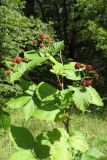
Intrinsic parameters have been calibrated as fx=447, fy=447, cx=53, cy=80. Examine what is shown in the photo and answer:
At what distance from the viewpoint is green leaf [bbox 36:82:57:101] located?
2.27 meters

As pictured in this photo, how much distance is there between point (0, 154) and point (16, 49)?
633cm

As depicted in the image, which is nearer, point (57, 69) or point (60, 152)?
point (60, 152)

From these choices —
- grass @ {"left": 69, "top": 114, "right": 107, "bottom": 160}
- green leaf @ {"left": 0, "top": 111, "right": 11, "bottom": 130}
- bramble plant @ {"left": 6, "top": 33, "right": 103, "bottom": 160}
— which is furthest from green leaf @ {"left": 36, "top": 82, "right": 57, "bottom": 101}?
grass @ {"left": 69, "top": 114, "right": 107, "bottom": 160}

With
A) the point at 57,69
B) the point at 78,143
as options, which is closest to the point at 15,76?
the point at 57,69

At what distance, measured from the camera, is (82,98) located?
219cm

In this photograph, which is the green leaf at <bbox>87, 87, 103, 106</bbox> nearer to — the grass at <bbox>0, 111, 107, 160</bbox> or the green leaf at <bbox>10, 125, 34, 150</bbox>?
the green leaf at <bbox>10, 125, 34, 150</bbox>

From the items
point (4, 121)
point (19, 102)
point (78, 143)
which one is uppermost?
point (19, 102)

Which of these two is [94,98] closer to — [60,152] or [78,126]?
[60,152]

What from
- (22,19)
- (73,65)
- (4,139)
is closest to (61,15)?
(22,19)

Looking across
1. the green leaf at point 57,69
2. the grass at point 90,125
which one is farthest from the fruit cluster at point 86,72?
the grass at point 90,125

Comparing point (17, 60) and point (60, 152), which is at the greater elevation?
point (17, 60)

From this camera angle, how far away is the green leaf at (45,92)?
2273 mm

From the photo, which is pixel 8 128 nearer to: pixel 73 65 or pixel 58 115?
pixel 58 115

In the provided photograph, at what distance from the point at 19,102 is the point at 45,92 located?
0.14 metres
